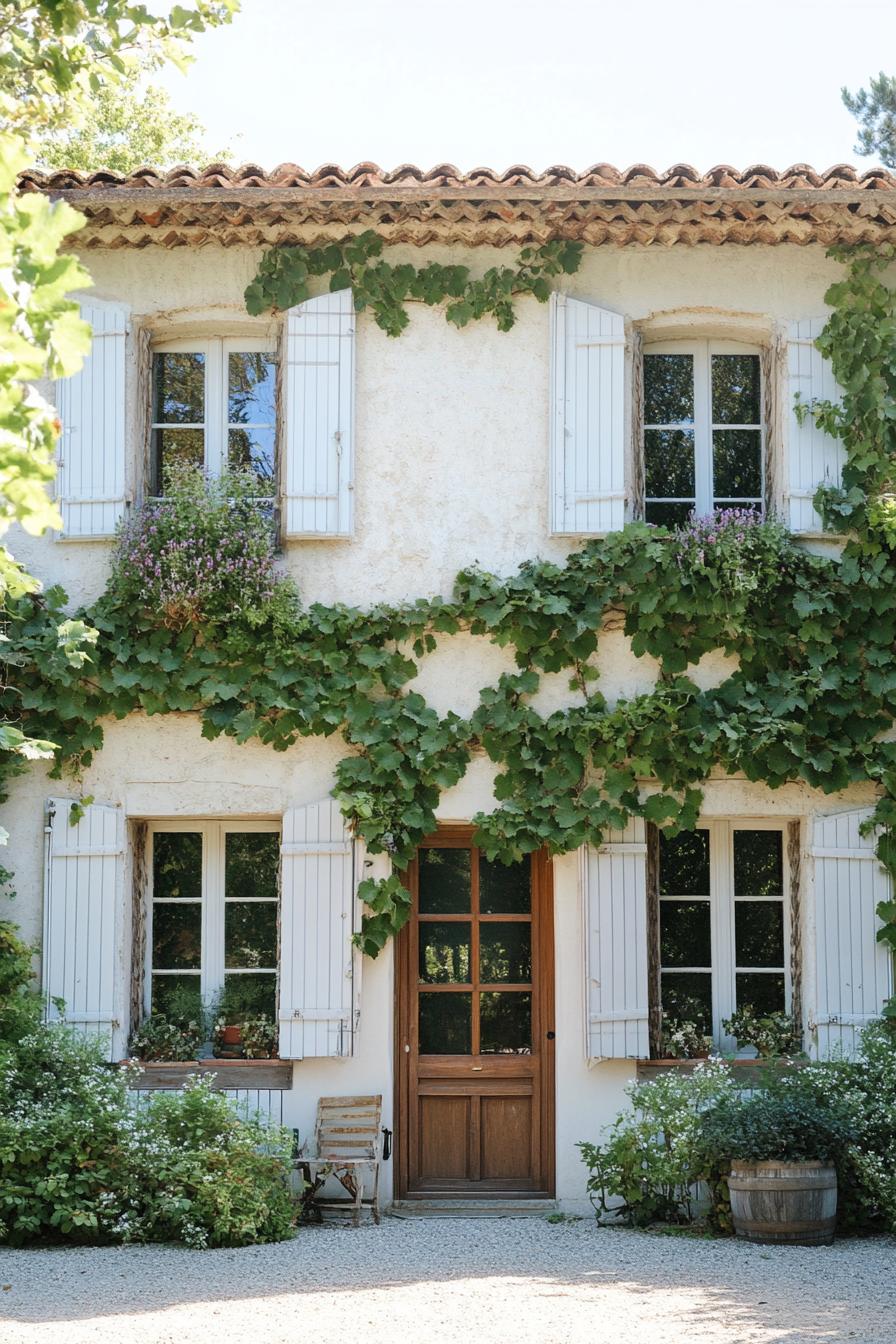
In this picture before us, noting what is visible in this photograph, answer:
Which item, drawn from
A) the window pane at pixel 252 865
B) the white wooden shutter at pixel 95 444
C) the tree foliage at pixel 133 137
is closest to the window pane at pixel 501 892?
the window pane at pixel 252 865

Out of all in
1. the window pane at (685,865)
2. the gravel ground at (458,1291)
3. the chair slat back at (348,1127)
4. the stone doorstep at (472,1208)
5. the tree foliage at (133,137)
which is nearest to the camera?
the gravel ground at (458,1291)

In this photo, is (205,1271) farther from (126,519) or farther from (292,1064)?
(126,519)

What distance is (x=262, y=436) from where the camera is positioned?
33.2ft

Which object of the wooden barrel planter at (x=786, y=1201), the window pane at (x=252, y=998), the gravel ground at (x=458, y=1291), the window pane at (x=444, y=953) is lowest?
the gravel ground at (x=458, y=1291)

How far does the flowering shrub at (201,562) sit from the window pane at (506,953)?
221 centimetres

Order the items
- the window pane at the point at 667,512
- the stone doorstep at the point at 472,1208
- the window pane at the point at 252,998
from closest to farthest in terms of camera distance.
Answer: the stone doorstep at the point at 472,1208
the window pane at the point at 252,998
the window pane at the point at 667,512

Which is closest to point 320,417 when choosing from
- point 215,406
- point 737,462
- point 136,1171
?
point 215,406

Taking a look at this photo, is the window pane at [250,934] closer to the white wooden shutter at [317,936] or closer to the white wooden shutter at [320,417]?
the white wooden shutter at [317,936]

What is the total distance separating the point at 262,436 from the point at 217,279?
0.96 m

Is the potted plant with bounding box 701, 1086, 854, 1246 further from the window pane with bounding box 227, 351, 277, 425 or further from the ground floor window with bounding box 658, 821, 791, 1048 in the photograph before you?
the window pane with bounding box 227, 351, 277, 425

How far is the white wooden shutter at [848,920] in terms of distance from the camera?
31.0 ft

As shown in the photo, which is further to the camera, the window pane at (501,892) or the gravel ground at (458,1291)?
the window pane at (501,892)

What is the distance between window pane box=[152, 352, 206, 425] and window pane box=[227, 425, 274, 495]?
262 mm

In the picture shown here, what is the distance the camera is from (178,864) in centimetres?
986
